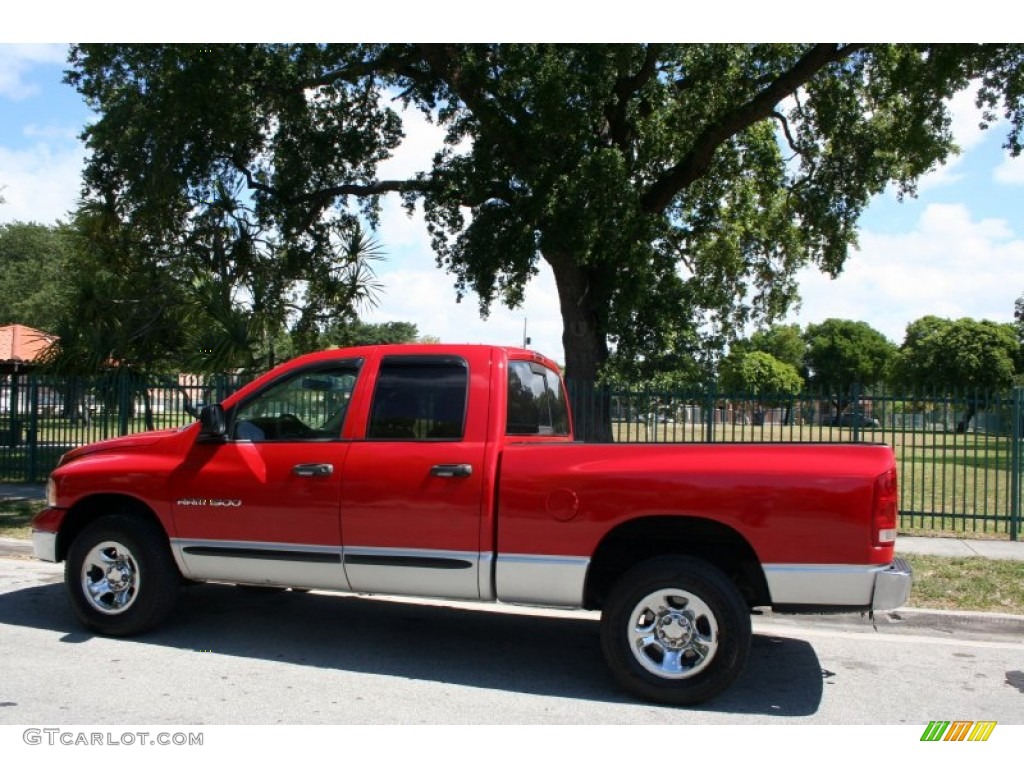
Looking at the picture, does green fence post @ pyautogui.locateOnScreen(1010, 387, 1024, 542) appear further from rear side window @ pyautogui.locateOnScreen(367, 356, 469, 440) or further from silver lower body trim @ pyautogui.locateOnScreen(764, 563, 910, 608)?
rear side window @ pyautogui.locateOnScreen(367, 356, 469, 440)

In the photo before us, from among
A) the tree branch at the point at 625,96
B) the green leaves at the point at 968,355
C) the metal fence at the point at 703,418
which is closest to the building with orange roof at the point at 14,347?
the metal fence at the point at 703,418

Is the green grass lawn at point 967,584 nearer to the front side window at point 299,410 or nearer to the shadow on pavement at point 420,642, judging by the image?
the shadow on pavement at point 420,642

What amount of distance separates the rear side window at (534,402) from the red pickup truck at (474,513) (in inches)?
0.9

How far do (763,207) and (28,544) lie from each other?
16397 millimetres

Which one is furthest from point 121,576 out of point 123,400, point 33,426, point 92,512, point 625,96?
point 625,96

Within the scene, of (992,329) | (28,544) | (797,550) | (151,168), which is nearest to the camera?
(797,550)

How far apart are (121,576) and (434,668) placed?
2.31 m

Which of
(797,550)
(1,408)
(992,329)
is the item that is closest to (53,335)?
(1,408)

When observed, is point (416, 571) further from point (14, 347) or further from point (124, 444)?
point (14, 347)

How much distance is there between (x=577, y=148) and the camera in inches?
571

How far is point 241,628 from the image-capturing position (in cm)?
645

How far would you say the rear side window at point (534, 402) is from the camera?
5.89m

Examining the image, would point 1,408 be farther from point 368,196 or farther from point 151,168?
point 368,196

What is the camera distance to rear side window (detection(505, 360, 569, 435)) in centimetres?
589
